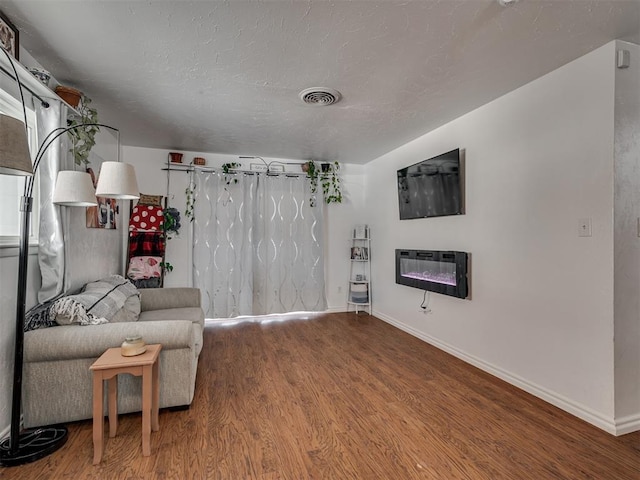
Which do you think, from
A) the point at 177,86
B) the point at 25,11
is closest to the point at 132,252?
the point at 177,86

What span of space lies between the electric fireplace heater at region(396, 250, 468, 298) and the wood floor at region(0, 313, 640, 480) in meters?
0.73

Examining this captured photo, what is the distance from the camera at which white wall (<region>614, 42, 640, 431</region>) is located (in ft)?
6.57

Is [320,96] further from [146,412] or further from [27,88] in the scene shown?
[146,412]

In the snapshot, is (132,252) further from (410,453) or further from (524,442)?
(524,442)

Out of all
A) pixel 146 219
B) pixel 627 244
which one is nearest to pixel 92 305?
pixel 146 219

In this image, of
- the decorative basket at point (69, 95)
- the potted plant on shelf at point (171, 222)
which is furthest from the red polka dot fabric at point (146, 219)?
the decorative basket at point (69, 95)

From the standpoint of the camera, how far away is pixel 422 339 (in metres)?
3.78

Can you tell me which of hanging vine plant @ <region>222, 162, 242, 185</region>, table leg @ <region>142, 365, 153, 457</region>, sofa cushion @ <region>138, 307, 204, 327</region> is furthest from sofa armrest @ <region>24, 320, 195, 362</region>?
hanging vine plant @ <region>222, 162, 242, 185</region>

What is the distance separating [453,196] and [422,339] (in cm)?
167

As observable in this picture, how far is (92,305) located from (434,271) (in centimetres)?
309

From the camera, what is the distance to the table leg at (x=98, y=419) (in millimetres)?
1729

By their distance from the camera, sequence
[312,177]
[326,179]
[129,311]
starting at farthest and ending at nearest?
[326,179], [312,177], [129,311]

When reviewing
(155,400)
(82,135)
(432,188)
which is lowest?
(155,400)

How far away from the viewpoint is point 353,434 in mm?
1991
